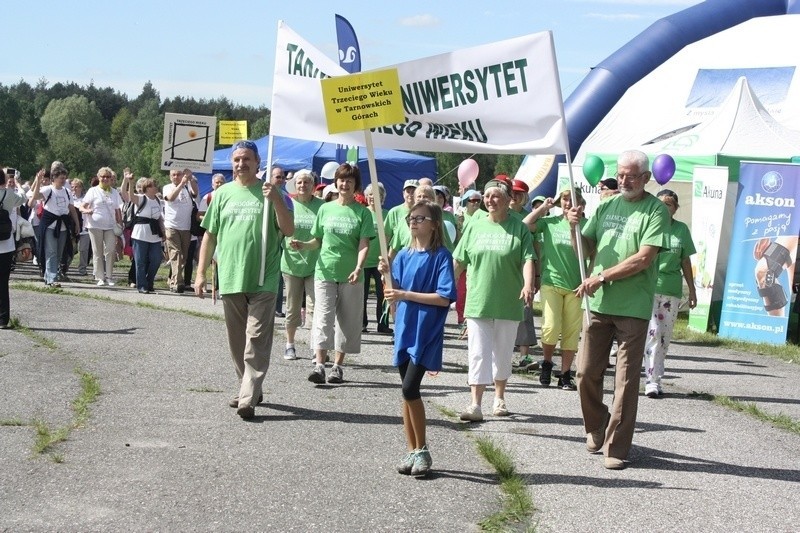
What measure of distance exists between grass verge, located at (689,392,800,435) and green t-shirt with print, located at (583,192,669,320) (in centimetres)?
252

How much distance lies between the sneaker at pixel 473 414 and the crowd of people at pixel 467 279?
0.01m

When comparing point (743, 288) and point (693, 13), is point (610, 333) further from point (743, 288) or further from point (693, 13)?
point (693, 13)

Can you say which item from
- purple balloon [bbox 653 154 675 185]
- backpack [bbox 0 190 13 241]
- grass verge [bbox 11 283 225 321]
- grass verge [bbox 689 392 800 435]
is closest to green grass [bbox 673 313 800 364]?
purple balloon [bbox 653 154 675 185]

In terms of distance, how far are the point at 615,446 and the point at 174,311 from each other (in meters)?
9.86

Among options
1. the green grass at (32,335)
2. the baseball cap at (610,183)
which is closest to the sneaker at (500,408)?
the baseball cap at (610,183)

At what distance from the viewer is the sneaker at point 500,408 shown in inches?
368

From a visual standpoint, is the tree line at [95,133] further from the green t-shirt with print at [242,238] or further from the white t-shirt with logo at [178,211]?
the green t-shirt with print at [242,238]

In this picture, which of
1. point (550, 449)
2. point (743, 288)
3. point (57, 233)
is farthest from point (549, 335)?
point (57, 233)

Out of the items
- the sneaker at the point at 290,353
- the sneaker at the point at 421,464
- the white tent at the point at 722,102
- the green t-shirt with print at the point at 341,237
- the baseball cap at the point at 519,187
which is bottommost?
the sneaker at the point at 290,353

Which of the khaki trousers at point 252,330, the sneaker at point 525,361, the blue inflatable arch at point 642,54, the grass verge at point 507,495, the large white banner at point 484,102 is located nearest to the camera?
the grass verge at point 507,495

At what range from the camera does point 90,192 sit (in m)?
20.1

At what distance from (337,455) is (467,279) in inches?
92.2

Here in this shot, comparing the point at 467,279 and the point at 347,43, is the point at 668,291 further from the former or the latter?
the point at 347,43

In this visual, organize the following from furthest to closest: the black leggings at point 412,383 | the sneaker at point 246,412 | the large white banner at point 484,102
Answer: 1. the sneaker at point 246,412
2. the large white banner at point 484,102
3. the black leggings at point 412,383
